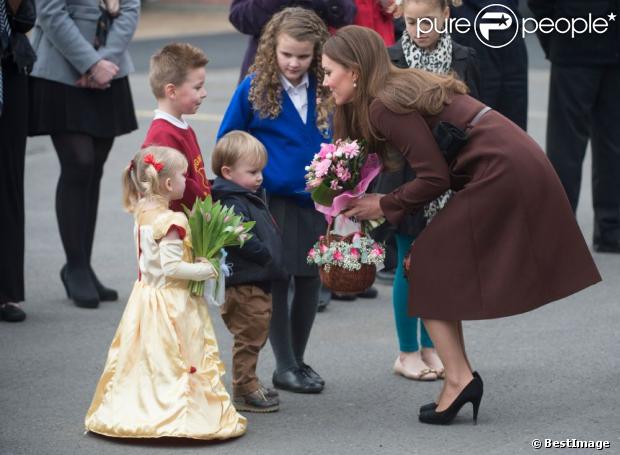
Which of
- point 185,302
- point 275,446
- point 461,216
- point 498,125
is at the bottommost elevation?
point 275,446

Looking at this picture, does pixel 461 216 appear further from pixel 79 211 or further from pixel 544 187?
pixel 79 211

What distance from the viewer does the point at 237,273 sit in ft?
17.6

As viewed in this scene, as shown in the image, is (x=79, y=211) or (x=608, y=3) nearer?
(x=79, y=211)

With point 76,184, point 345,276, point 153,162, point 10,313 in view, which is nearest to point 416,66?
point 345,276

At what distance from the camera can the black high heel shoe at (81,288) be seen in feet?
24.0

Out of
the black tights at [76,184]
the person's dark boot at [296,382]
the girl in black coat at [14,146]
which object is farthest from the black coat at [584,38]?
the person's dark boot at [296,382]

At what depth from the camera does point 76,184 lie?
729 cm

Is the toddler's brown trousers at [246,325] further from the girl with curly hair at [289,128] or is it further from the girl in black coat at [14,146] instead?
the girl in black coat at [14,146]

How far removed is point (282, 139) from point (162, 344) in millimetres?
1223

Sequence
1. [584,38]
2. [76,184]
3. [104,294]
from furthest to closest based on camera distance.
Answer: [584,38] → [104,294] → [76,184]

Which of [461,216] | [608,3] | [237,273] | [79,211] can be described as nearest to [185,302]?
[237,273]

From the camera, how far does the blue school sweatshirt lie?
577cm

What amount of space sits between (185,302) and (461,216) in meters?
1.11

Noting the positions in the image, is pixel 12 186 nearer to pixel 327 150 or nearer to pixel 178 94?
pixel 178 94
